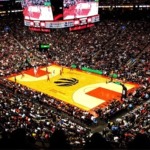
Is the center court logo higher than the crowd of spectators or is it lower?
lower

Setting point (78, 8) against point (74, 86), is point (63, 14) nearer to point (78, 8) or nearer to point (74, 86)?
point (78, 8)

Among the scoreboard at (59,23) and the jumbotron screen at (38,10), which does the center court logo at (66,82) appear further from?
the jumbotron screen at (38,10)

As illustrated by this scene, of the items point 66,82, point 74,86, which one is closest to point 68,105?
point 74,86

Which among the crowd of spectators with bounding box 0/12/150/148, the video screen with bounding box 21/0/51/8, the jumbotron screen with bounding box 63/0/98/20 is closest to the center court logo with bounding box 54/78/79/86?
the crowd of spectators with bounding box 0/12/150/148

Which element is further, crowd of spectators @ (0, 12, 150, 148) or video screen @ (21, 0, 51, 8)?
video screen @ (21, 0, 51, 8)

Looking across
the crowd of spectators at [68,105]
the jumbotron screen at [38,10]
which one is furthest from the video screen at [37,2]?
the crowd of spectators at [68,105]

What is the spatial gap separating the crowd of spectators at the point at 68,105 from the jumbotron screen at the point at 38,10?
791 cm

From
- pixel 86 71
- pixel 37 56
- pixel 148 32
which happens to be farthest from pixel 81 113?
pixel 148 32

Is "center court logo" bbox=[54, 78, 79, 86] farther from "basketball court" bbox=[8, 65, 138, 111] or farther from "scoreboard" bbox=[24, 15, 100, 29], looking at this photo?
"scoreboard" bbox=[24, 15, 100, 29]

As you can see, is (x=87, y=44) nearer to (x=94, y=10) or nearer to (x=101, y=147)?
(x=94, y=10)

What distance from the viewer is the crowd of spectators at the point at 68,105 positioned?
18609 millimetres

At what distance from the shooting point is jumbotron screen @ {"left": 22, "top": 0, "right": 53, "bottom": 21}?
1037 inches

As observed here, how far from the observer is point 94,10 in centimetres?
2880

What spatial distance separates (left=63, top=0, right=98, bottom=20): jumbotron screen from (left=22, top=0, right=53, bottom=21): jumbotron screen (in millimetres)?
1521
